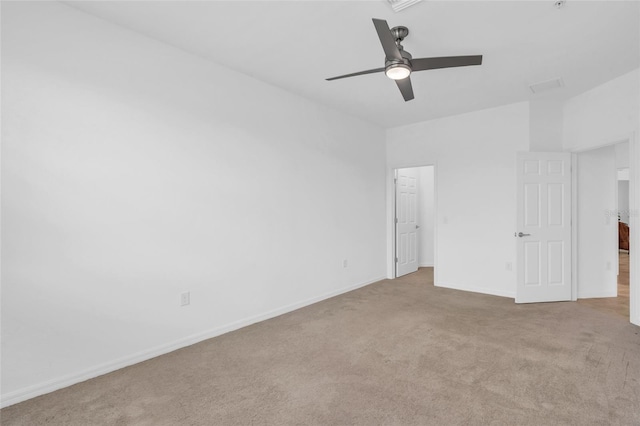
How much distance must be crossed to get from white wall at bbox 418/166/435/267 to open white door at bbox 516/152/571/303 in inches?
105

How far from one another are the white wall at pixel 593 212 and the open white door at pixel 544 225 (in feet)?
0.87

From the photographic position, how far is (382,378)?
92.9 inches

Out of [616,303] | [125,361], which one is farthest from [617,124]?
[125,361]

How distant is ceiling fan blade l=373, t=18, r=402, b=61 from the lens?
1.93 m

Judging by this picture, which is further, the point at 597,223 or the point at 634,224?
the point at 597,223

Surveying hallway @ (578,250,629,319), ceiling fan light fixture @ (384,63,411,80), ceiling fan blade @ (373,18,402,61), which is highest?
ceiling fan blade @ (373,18,402,61)

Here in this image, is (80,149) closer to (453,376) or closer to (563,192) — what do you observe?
(453,376)

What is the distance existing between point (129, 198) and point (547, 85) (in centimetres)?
469

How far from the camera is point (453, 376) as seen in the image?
7.77 ft

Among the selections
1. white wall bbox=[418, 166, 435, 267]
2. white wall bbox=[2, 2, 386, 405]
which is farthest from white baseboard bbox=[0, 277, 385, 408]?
white wall bbox=[418, 166, 435, 267]

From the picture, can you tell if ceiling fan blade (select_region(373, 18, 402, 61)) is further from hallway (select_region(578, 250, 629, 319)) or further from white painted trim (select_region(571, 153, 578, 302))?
hallway (select_region(578, 250, 629, 319))

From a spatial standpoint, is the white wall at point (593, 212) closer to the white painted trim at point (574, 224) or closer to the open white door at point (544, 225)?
the white painted trim at point (574, 224)

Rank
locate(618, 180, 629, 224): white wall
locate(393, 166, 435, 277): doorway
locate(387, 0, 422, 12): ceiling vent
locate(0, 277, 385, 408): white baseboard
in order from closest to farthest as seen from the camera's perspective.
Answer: locate(0, 277, 385, 408): white baseboard
locate(387, 0, 422, 12): ceiling vent
locate(393, 166, 435, 277): doorway
locate(618, 180, 629, 224): white wall

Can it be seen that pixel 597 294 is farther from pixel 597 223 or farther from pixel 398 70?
pixel 398 70
